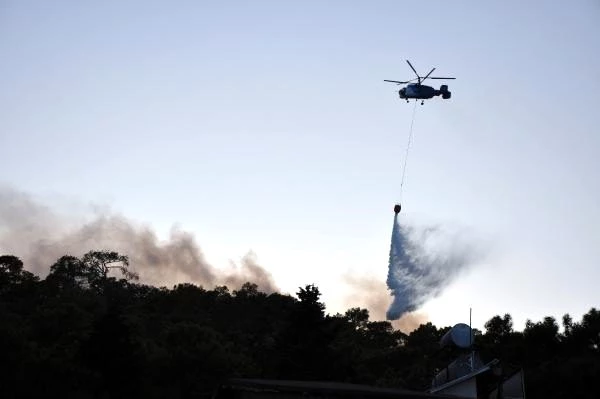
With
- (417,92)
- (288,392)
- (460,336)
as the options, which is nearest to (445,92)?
(417,92)

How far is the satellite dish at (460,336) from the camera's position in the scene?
41.0m

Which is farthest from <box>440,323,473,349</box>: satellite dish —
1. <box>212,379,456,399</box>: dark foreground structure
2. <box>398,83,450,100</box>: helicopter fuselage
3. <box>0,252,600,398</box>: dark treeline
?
<box>398,83,450,100</box>: helicopter fuselage

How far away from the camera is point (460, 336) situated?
135 ft

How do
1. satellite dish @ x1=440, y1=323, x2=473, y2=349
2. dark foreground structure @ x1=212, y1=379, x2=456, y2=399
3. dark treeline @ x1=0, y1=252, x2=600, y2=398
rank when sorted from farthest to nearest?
dark treeline @ x1=0, y1=252, x2=600, y2=398 < satellite dish @ x1=440, y1=323, x2=473, y2=349 < dark foreground structure @ x1=212, y1=379, x2=456, y2=399

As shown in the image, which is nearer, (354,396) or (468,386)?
(354,396)

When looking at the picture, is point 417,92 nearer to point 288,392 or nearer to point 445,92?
point 445,92

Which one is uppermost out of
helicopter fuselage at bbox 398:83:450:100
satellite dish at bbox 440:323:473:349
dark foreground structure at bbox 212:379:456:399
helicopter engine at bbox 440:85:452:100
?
helicopter engine at bbox 440:85:452:100

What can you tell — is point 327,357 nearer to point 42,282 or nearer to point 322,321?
point 322,321

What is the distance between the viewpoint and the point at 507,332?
73562 millimetres

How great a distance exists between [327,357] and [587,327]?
2648 centimetres

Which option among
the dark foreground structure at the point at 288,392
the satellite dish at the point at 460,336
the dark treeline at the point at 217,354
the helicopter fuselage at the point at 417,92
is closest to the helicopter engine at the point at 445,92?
the helicopter fuselage at the point at 417,92

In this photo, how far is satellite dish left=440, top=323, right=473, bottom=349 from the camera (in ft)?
135

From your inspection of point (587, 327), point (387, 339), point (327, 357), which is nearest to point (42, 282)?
point (387, 339)

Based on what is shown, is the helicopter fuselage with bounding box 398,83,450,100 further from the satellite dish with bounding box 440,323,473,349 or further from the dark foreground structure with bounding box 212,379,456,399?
the dark foreground structure with bounding box 212,379,456,399
